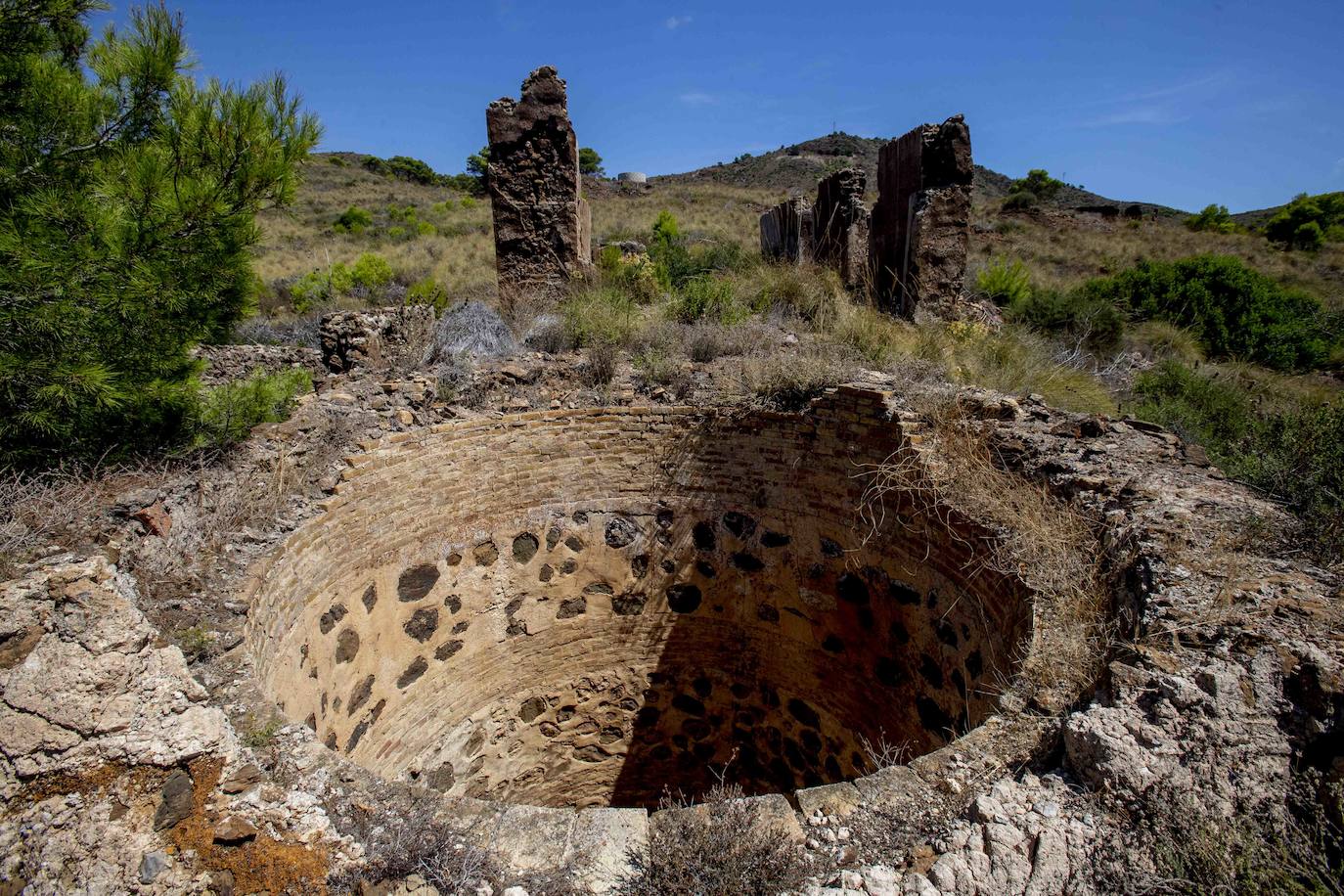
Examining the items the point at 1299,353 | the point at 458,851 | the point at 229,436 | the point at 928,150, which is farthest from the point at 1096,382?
the point at 229,436

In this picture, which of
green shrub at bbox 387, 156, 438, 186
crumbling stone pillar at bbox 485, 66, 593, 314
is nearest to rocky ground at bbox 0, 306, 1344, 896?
crumbling stone pillar at bbox 485, 66, 593, 314

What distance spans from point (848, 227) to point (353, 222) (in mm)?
19845

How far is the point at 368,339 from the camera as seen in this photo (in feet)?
18.3

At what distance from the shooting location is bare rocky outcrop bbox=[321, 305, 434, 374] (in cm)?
559

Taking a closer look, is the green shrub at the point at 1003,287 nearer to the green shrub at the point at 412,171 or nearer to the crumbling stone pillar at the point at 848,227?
the crumbling stone pillar at the point at 848,227

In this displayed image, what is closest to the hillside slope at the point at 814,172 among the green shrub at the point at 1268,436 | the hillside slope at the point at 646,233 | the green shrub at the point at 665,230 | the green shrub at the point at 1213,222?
the hillside slope at the point at 646,233

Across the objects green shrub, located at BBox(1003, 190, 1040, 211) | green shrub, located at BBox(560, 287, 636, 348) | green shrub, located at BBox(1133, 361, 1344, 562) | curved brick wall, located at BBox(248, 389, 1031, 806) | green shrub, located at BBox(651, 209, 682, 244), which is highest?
green shrub, located at BBox(1003, 190, 1040, 211)

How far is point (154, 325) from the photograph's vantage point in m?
3.24

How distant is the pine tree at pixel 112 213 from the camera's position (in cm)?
282

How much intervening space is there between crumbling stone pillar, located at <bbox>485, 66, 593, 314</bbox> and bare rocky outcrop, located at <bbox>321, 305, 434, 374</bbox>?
1948 millimetres

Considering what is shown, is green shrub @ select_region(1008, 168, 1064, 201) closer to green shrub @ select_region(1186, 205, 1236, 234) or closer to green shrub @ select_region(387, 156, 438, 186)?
green shrub @ select_region(1186, 205, 1236, 234)

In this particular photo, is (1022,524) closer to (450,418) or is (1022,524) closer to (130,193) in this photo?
(450,418)

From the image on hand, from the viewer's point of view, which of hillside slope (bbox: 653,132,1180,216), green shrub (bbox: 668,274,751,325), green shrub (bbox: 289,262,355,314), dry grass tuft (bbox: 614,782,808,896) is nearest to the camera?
dry grass tuft (bbox: 614,782,808,896)

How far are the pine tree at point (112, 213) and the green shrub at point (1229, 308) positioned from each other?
11.0 meters
